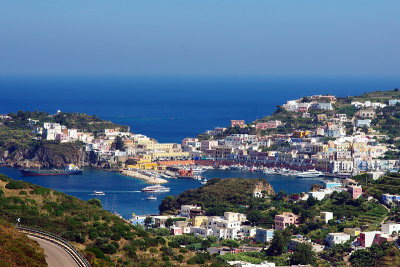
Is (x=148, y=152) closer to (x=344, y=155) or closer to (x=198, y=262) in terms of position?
(x=344, y=155)

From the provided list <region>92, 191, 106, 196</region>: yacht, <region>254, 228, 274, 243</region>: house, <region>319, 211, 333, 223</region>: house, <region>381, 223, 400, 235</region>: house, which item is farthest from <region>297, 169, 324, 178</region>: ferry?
<region>381, 223, 400, 235</region>: house

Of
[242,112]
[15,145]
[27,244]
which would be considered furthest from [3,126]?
[27,244]

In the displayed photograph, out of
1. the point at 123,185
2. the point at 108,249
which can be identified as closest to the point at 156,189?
the point at 123,185

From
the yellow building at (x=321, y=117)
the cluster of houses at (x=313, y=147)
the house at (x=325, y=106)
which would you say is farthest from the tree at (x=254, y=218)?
the house at (x=325, y=106)

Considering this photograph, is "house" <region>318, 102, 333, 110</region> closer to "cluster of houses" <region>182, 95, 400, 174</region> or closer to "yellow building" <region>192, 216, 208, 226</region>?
"cluster of houses" <region>182, 95, 400, 174</region>

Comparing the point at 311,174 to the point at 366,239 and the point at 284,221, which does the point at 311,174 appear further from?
the point at 366,239

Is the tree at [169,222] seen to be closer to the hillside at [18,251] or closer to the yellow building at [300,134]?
the hillside at [18,251]
